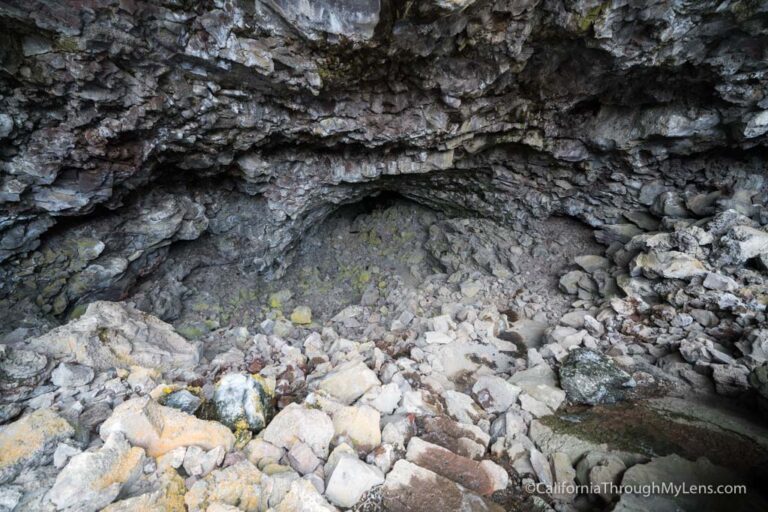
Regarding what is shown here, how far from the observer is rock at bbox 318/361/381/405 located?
3679mm

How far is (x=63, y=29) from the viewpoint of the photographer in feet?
10.2

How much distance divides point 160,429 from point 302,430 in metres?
1.08

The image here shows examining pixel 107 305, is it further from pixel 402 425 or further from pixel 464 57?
pixel 464 57

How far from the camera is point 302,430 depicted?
2.90 metres

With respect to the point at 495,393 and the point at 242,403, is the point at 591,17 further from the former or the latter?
the point at 242,403

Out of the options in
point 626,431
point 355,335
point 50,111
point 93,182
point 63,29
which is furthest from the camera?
point 355,335

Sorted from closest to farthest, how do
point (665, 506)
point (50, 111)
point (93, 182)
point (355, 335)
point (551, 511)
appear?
point (665, 506), point (551, 511), point (50, 111), point (93, 182), point (355, 335)

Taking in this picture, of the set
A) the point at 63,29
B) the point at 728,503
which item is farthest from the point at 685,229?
the point at 63,29

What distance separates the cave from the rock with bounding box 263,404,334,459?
0.03 metres

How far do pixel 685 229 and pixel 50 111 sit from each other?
326 inches

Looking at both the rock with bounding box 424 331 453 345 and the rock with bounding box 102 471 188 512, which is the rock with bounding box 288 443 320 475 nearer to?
the rock with bounding box 102 471 188 512

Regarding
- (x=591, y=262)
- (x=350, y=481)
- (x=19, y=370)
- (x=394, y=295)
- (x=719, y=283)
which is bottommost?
(x=350, y=481)

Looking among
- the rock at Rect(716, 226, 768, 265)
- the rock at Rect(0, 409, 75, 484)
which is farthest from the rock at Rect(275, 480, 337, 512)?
the rock at Rect(716, 226, 768, 265)

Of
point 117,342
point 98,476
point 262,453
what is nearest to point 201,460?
point 262,453
